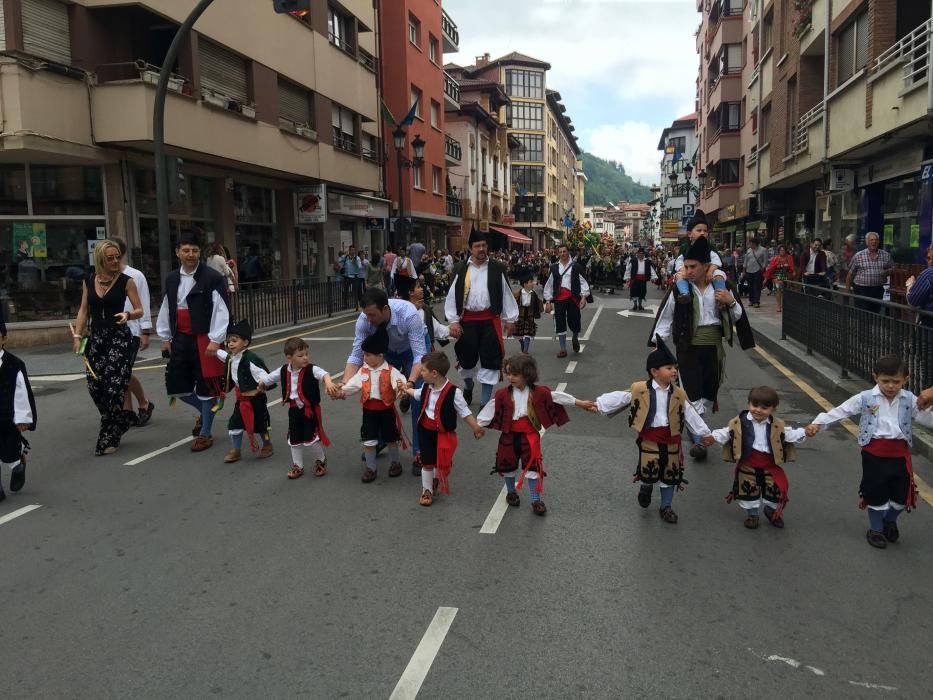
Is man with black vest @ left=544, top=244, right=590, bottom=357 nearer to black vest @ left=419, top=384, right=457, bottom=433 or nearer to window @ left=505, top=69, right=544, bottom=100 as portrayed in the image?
black vest @ left=419, top=384, right=457, bottom=433

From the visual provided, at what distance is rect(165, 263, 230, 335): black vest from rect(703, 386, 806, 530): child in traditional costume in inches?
174

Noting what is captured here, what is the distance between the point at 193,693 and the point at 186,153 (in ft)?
51.8

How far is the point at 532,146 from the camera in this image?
83.3 meters

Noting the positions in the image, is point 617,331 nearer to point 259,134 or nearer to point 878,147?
point 878,147

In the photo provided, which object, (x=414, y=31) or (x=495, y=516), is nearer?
(x=495, y=516)

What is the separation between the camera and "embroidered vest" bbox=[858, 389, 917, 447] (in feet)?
14.7

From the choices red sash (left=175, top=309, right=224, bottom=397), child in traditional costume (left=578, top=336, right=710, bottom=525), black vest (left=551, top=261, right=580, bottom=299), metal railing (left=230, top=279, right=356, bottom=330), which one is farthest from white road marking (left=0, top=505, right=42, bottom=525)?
metal railing (left=230, top=279, right=356, bottom=330)

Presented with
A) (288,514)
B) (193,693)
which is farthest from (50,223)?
(193,693)

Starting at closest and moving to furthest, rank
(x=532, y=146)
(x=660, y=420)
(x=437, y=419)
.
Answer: (x=660, y=420) → (x=437, y=419) → (x=532, y=146)

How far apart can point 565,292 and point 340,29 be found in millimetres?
17969

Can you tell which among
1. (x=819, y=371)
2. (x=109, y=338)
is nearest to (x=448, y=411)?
(x=109, y=338)

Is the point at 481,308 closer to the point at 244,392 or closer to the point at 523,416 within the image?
the point at 244,392

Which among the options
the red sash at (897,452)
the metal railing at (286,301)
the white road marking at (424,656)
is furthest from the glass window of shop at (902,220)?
the white road marking at (424,656)

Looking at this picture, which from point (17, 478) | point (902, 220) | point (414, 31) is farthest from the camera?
point (414, 31)
